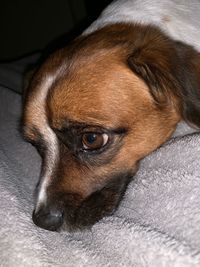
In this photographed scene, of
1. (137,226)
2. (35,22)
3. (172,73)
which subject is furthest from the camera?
(35,22)

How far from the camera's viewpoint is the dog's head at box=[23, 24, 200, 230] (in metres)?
1.62

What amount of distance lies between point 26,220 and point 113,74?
594mm

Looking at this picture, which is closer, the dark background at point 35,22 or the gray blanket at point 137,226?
the gray blanket at point 137,226

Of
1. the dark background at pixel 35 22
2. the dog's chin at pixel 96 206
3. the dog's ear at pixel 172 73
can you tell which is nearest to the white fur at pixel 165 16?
the dog's ear at pixel 172 73

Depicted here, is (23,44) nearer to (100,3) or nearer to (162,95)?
(100,3)

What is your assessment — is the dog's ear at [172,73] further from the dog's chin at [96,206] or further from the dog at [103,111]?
the dog's chin at [96,206]

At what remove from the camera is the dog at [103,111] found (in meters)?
1.62

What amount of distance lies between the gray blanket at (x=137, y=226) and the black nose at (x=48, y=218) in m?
0.03

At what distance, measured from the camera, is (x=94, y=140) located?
166 centimetres

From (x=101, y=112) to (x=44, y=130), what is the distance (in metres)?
0.26

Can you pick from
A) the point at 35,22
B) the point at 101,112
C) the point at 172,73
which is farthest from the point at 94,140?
the point at 35,22

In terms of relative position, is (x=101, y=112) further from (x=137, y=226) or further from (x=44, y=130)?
(x=137, y=226)

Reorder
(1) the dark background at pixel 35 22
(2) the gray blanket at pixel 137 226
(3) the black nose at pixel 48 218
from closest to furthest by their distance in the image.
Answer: (2) the gray blanket at pixel 137 226 < (3) the black nose at pixel 48 218 < (1) the dark background at pixel 35 22

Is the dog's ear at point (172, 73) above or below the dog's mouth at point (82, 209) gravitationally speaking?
above
